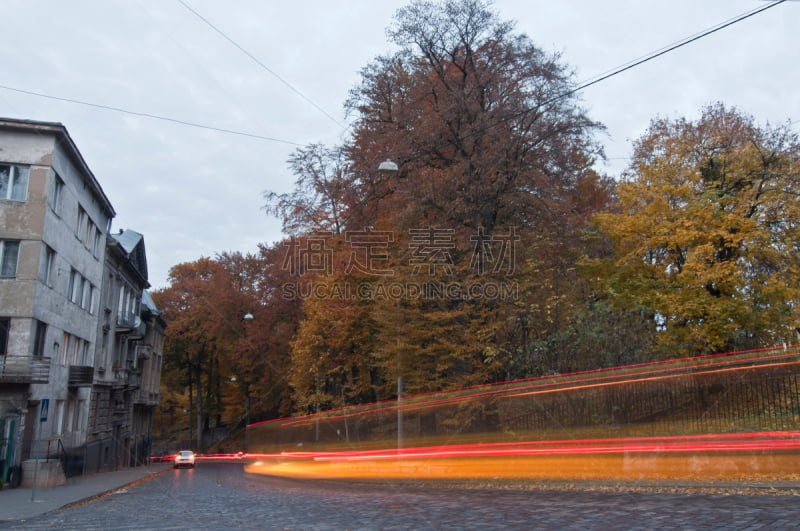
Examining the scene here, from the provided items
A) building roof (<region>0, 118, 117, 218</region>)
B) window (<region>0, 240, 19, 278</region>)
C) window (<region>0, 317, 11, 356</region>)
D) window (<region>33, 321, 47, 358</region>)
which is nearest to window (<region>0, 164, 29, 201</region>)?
building roof (<region>0, 118, 117, 218</region>)

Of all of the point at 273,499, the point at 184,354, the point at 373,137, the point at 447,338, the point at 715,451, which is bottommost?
the point at 273,499

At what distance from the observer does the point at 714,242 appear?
24438 millimetres

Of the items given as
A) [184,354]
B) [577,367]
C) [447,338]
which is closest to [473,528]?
[577,367]

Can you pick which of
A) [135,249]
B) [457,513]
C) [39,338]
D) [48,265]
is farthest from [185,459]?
[457,513]

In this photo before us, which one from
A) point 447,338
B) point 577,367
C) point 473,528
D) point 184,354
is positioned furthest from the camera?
point 184,354

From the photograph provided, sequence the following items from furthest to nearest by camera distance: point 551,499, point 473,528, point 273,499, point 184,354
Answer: point 184,354 < point 273,499 < point 551,499 < point 473,528

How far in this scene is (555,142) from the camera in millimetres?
24094

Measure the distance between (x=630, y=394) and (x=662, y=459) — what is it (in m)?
2.43

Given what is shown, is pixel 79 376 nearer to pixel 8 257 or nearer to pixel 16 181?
pixel 8 257

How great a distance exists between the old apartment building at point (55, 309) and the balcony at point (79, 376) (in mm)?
53

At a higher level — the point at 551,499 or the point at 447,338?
the point at 447,338

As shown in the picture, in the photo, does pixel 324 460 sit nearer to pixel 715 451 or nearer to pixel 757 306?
A: pixel 715 451

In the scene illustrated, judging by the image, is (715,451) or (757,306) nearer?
(715,451)

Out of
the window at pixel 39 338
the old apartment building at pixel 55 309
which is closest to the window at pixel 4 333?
the old apartment building at pixel 55 309
